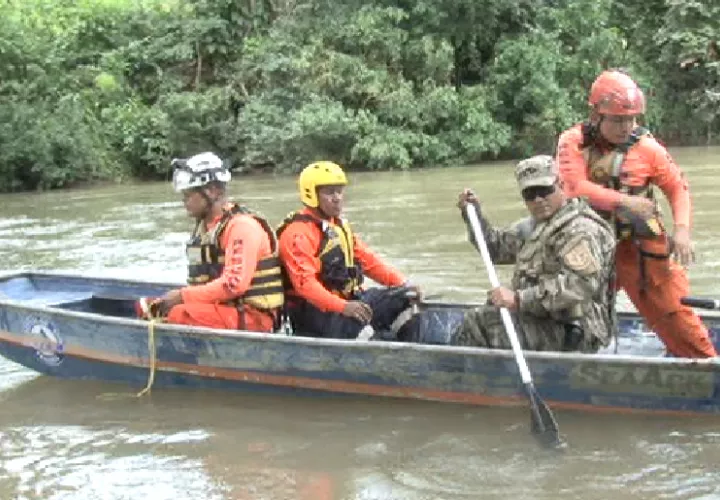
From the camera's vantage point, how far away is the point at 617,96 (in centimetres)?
531

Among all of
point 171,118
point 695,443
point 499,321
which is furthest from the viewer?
point 171,118

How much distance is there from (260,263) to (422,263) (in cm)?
492

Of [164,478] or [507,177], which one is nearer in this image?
[164,478]

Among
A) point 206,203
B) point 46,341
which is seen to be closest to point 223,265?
point 206,203

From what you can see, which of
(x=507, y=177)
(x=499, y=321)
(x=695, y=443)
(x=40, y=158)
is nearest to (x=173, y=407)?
(x=499, y=321)

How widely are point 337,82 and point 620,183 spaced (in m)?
16.9

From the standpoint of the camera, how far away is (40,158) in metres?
21.2

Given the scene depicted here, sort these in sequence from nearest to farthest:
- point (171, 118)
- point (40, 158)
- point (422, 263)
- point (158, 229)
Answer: point (422, 263), point (158, 229), point (40, 158), point (171, 118)

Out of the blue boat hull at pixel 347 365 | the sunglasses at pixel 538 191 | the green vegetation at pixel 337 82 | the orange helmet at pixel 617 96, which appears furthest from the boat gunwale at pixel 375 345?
the green vegetation at pixel 337 82

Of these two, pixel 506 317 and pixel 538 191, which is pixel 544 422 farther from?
pixel 538 191

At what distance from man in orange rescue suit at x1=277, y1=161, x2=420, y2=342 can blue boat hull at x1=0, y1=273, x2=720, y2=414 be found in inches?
12.2

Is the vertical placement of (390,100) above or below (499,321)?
above

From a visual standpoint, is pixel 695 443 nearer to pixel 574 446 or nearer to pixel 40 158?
pixel 574 446

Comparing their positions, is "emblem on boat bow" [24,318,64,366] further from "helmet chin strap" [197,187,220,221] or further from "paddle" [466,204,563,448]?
"paddle" [466,204,563,448]
